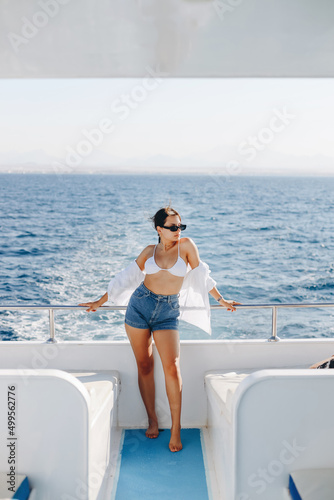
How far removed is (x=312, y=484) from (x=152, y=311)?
48.2 inches

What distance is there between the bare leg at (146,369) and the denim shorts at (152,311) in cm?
5

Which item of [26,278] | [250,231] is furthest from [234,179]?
[26,278]

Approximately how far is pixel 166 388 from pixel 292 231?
26642 millimetres

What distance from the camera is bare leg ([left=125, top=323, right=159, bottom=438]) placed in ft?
8.96

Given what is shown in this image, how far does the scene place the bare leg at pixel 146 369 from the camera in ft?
8.96

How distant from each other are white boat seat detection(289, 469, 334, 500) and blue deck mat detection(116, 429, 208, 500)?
681mm

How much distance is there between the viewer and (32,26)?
2.08 m

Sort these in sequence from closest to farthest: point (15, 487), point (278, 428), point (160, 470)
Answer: point (15, 487)
point (278, 428)
point (160, 470)

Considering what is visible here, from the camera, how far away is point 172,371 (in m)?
2.68

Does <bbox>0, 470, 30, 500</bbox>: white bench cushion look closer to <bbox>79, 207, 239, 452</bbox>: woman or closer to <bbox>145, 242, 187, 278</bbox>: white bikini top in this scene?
<bbox>79, 207, 239, 452</bbox>: woman

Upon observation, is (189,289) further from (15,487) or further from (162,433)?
(15,487)

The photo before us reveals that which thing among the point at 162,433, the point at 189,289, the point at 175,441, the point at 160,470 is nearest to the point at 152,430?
the point at 162,433

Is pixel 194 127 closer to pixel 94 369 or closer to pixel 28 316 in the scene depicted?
pixel 28 316

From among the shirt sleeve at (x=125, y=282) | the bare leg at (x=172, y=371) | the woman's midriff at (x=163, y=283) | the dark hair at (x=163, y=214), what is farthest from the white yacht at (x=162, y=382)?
the dark hair at (x=163, y=214)
